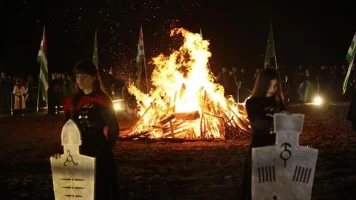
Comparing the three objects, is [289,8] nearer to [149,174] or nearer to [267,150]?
[149,174]

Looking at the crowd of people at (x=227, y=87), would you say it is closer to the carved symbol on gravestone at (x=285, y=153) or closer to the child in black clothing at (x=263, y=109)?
the child in black clothing at (x=263, y=109)

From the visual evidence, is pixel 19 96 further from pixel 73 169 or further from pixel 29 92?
pixel 73 169

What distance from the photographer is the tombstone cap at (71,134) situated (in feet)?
14.7

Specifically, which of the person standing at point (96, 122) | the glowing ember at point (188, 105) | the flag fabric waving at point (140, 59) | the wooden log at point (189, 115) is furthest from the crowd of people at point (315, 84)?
the person standing at point (96, 122)

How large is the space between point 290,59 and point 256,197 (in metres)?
30.2

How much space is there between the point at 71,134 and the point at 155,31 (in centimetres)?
2879

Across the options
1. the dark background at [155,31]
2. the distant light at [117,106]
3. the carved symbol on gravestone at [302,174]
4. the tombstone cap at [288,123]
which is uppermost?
the dark background at [155,31]

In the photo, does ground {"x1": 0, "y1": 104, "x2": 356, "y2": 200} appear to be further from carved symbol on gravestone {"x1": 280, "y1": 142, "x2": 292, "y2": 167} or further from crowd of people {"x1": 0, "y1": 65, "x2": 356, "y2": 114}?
crowd of people {"x1": 0, "y1": 65, "x2": 356, "y2": 114}

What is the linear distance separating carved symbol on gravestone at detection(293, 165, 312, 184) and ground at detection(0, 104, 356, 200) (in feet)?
3.27

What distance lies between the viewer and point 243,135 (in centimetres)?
1301

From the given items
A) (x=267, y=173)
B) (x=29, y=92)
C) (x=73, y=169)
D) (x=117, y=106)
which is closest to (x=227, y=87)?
(x=117, y=106)

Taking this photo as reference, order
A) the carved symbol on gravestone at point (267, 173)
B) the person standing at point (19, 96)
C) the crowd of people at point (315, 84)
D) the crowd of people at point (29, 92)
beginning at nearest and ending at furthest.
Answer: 1. the carved symbol on gravestone at point (267, 173)
2. the crowd of people at point (29, 92)
3. the person standing at point (19, 96)
4. the crowd of people at point (315, 84)

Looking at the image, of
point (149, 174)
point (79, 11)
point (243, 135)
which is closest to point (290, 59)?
point (79, 11)

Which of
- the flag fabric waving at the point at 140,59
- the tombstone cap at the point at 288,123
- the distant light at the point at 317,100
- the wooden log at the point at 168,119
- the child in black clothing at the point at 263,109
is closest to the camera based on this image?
the tombstone cap at the point at 288,123
